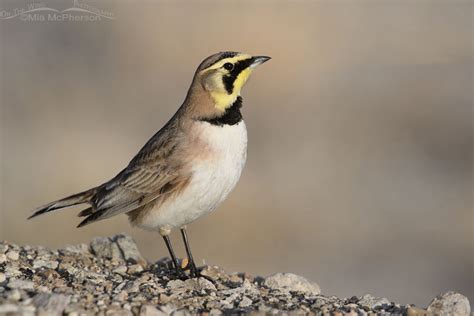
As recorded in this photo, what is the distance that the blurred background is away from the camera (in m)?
18.9

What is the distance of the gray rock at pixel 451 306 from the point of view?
7.25m

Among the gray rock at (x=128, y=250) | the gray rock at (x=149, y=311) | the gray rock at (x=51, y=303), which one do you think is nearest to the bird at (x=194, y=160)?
the gray rock at (x=128, y=250)

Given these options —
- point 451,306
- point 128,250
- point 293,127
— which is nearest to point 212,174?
point 128,250

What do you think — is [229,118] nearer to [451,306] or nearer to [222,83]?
[222,83]

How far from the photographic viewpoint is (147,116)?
86.4ft

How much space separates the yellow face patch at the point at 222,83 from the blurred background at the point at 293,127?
919cm

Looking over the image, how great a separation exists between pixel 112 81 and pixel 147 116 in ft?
13.0

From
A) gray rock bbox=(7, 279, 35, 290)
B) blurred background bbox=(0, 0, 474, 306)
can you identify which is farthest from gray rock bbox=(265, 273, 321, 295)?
blurred background bbox=(0, 0, 474, 306)

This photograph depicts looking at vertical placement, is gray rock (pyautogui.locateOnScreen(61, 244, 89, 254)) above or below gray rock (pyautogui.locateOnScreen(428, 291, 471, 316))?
above

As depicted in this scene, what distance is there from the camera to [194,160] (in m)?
8.15

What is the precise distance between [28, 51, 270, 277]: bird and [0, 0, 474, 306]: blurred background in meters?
8.89

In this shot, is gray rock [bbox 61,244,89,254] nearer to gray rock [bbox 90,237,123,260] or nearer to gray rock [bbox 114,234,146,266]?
gray rock [bbox 90,237,123,260]

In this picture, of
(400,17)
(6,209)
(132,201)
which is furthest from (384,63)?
(132,201)

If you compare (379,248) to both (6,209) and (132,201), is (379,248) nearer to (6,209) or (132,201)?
(6,209)
